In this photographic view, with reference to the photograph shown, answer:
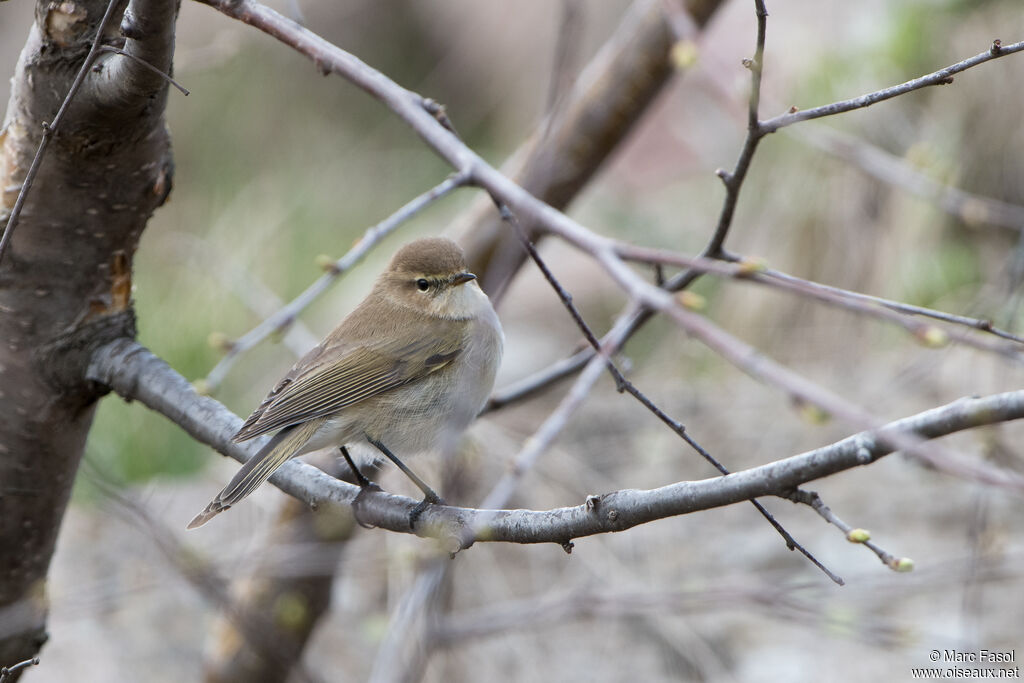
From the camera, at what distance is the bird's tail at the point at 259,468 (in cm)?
220

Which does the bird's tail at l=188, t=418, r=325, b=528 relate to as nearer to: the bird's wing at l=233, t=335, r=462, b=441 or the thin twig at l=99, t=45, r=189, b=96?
the bird's wing at l=233, t=335, r=462, b=441

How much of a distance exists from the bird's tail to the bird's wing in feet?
0.19

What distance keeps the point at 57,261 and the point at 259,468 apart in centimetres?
63

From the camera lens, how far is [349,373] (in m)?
2.83

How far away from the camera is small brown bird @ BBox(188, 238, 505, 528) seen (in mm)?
2613

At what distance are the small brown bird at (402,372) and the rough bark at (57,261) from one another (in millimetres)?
457

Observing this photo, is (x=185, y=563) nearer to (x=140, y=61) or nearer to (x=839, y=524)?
(x=140, y=61)

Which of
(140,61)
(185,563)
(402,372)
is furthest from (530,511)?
(402,372)

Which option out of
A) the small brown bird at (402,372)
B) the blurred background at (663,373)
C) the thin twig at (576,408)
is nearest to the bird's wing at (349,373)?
the small brown bird at (402,372)

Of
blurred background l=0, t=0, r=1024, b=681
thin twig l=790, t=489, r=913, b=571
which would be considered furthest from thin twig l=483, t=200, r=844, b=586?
blurred background l=0, t=0, r=1024, b=681

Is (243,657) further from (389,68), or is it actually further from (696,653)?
(389,68)

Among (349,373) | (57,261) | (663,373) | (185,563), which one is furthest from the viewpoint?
(663,373)

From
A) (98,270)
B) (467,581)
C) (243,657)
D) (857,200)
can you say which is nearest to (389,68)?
(857,200)

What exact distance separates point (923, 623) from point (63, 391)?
10.5 ft
